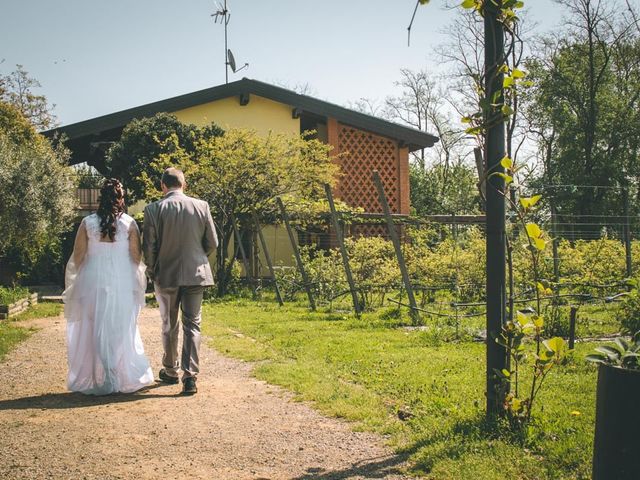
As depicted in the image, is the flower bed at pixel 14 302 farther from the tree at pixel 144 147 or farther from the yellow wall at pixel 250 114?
the yellow wall at pixel 250 114

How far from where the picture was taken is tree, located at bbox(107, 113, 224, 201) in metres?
20.2

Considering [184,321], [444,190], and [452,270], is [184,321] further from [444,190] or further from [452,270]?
[444,190]

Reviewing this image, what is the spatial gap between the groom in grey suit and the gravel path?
0.61 metres

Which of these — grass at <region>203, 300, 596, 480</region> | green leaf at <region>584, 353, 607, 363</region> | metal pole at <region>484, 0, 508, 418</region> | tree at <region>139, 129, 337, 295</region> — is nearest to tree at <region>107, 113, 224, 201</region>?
tree at <region>139, 129, 337, 295</region>

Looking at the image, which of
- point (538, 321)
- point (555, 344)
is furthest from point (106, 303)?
point (555, 344)

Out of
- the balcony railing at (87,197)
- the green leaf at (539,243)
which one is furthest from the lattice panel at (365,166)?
the green leaf at (539,243)

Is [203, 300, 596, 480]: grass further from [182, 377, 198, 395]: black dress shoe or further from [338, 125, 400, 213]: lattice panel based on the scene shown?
[338, 125, 400, 213]: lattice panel

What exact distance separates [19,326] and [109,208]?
233 inches

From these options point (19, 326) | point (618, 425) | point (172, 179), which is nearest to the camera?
point (618, 425)

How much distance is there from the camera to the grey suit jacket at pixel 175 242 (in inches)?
245

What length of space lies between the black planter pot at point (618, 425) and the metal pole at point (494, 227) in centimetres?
136

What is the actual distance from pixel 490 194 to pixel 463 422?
5.03 ft

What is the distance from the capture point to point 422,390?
579 centimetres

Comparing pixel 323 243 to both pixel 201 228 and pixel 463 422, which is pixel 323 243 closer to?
pixel 201 228
